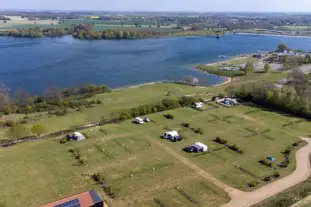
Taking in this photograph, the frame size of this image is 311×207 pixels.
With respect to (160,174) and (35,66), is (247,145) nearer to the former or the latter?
(160,174)

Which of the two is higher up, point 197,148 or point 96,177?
point 197,148

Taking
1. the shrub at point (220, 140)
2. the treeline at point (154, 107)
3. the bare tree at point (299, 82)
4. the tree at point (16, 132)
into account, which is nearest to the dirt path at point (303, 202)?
the shrub at point (220, 140)

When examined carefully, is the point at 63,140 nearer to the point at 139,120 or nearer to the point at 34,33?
the point at 139,120

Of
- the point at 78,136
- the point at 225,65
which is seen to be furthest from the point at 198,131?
the point at 225,65

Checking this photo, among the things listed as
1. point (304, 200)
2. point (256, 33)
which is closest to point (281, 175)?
point (304, 200)

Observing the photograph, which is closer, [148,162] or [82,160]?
[82,160]

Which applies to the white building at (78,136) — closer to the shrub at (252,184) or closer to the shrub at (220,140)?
the shrub at (220,140)
